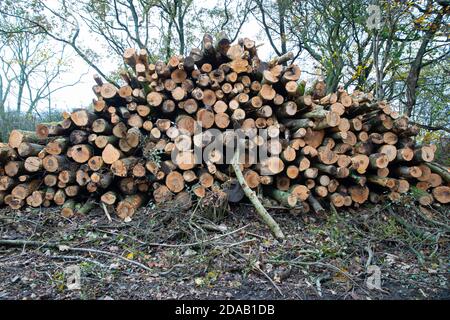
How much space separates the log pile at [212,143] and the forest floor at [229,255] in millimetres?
265

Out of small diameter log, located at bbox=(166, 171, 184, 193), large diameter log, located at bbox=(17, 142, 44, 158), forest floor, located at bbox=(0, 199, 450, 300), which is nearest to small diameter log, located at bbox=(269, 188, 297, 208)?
forest floor, located at bbox=(0, 199, 450, 300)

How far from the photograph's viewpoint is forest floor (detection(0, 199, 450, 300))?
8.29ft

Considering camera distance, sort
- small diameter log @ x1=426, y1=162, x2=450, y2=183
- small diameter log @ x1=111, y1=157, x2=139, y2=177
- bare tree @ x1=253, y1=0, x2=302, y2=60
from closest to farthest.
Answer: small diameter log @ x1=111, y1=157, x2=139, y2=177
small diameter log @ x1=426, y1=162, x2=450, y2=183
bare tree @ x1=253, y1=0, x2=302, y2=60

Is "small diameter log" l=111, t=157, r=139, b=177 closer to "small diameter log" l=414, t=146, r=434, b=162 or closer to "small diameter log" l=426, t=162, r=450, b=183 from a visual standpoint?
"small diameter log" l=414, t=146, r=434, b=162

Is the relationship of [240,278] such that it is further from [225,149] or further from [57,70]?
[57,70]

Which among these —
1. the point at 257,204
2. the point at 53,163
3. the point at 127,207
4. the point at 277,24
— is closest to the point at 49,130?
the point at 53,163

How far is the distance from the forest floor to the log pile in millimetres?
265

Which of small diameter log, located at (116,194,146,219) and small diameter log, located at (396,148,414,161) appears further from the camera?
small diameter log, located at (396,148,414,161)

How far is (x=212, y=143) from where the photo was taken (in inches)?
150

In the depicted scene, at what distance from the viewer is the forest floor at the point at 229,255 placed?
253 centimetres

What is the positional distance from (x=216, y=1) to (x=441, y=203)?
1000 centimetres

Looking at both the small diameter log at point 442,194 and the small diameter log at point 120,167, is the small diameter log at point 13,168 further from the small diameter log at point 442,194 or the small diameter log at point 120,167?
the small diameter log at point 442,194

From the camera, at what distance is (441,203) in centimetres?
413
